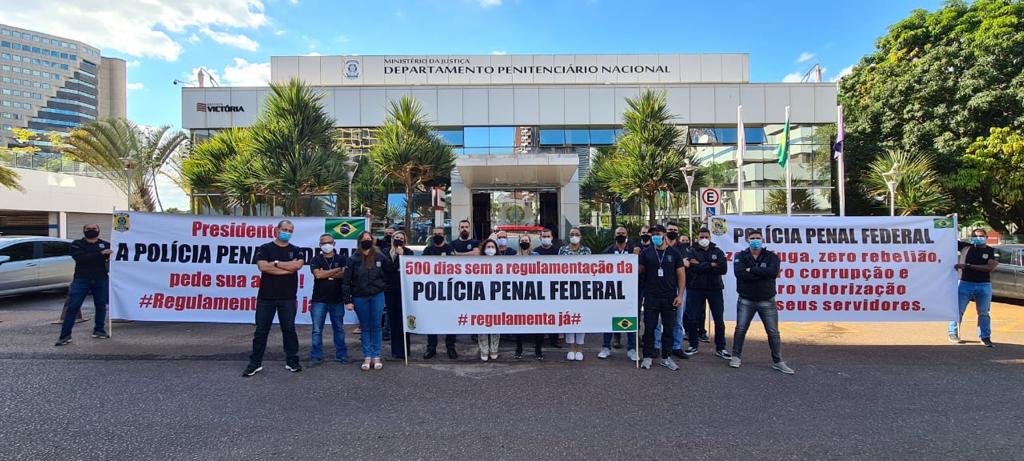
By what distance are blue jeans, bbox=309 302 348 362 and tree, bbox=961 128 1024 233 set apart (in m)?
26.0

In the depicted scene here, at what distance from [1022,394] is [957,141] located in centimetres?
2217

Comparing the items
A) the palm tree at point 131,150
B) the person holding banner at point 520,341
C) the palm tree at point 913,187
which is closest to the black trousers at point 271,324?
the person holding banner at point 520,341

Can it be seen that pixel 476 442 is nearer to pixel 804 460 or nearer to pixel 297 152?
pixel 804 460

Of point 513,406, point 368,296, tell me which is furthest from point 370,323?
point 513,406

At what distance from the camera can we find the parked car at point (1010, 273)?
34.8ft

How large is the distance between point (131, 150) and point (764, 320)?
2837 cm

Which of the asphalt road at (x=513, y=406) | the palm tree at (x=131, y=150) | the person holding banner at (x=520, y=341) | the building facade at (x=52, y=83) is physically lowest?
the asphalt road at (x=513, y=406)

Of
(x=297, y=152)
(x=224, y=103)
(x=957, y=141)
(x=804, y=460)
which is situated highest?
(x=224, y=103)

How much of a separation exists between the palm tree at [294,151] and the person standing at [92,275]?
6834 millimetres

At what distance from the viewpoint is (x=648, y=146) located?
16.7m

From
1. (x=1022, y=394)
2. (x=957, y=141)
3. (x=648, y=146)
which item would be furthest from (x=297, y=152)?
(x=957, y=141)

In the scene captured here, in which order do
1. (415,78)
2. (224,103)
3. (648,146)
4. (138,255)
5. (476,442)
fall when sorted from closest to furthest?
(476,442), (138,255), (648,146), (224,103), (415,78)

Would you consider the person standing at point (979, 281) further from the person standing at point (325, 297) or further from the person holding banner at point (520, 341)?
the person standing at point (325, 297)

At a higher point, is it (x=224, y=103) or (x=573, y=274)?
(x=224, y=103)
